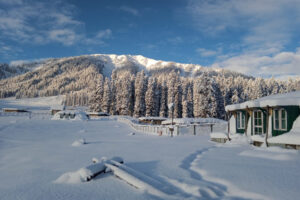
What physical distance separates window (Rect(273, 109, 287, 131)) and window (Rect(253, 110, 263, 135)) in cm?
139

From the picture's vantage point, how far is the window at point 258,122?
1495 centimetres

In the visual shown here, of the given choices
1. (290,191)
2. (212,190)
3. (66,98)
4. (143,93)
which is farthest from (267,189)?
(66,98)

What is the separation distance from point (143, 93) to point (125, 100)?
5288 millimetres

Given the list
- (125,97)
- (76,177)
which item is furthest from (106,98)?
(76,177)

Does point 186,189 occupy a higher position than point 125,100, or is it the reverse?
point 125,100

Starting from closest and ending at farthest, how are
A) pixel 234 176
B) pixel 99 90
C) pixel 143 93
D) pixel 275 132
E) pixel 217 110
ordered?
pixel 234 176 → pixel 275 132 → pixel 217 110 → pixel 143 93 → pixel 99 90

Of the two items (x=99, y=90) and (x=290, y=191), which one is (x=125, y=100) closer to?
(x=99, y=90)

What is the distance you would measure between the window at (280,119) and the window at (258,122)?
1.39 metres

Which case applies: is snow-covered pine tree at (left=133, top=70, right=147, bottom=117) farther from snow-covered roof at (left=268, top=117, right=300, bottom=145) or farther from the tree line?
snow-covered roof at (left=268, top=117, right=300, bottom=145)

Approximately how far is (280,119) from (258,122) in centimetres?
222

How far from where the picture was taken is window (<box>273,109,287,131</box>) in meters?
13.0

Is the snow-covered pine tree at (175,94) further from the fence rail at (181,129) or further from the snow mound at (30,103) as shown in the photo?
the snow mound at (30,103)

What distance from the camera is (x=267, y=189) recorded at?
5062mm

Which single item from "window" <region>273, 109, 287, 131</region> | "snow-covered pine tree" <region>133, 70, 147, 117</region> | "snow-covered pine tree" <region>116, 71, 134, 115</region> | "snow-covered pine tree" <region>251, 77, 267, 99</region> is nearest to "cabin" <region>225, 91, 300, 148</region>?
"window" <region>273, 109, 287, 131</region>
